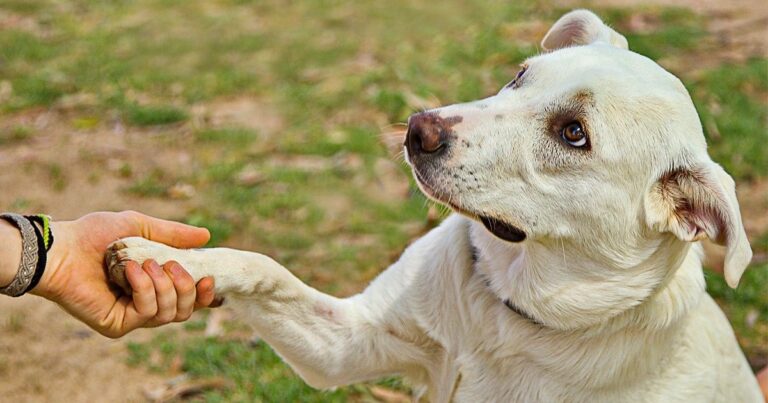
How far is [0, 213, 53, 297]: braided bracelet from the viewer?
8.75 ft

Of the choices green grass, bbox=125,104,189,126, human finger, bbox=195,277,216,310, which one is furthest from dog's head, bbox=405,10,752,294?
green grass, bbox=125,104,189,126

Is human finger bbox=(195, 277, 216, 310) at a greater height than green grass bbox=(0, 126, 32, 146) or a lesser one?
greater

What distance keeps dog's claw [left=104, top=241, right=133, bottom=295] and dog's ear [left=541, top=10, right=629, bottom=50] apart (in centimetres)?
183

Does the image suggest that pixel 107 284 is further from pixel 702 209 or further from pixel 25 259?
pixel 702 209

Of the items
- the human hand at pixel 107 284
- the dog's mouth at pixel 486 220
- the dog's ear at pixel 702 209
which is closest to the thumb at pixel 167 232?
the human hand at pixel 107 284

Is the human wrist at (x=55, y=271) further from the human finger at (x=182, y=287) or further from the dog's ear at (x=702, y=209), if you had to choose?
the dog's ear at (x=702, y=209)

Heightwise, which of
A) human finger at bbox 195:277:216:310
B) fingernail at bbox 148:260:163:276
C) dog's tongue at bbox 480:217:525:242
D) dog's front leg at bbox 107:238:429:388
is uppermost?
fingernail at bbox 148:260:163:276

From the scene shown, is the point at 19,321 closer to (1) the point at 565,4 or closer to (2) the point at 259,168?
(2) the point at 259,168

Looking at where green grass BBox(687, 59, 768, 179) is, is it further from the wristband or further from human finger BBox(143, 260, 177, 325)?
the wristband

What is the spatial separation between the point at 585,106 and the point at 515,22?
5.79 meters

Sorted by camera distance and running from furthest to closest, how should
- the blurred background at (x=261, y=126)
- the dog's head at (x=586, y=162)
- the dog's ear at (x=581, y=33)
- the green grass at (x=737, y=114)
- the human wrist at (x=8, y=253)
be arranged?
the green grass at (x=737, y=114), the blurred background at (x=261, y=126), the dog's ear at (x=581, y=33), the dog's head at (x=586, y=162), the human wrist at (x=8, y=253)

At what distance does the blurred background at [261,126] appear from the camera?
434 centimetres

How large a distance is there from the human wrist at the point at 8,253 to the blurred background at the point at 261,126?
1566 mm

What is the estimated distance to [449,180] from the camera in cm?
289
